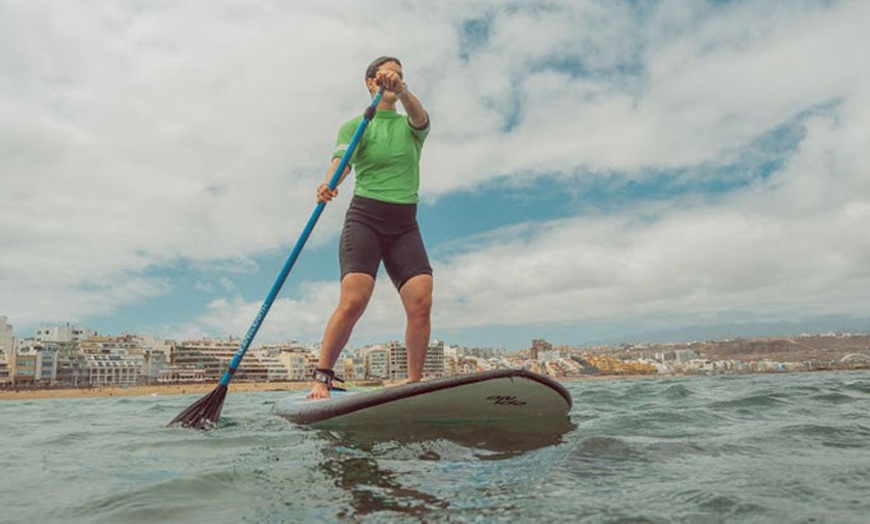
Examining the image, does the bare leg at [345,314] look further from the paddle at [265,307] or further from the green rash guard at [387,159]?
the paddle at [265,307]


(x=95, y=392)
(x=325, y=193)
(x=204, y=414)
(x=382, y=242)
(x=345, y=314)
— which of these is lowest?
(x=95, y=392)

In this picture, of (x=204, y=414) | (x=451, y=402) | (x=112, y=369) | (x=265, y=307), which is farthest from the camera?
(x=112, y=369)

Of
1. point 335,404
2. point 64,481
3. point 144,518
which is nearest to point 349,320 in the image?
point 335,404

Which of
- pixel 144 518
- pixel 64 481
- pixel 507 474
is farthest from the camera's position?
pixel 64 481

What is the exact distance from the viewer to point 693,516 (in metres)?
1.99

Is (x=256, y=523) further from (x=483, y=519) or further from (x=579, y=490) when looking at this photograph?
(x=579, y=490)

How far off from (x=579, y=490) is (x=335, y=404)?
9.08 feet

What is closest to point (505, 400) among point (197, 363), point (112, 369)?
point (112, 369)

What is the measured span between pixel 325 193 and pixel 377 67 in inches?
55.5

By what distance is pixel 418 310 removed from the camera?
5434mm

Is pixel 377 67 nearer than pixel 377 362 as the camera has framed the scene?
Yes

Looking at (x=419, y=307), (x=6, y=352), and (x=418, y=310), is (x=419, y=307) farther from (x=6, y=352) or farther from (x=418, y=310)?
(x=6, y=352)

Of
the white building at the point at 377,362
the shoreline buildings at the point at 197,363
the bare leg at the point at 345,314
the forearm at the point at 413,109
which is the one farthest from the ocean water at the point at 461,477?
the white building at the point at 377,362

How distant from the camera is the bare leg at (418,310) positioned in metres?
5.43
